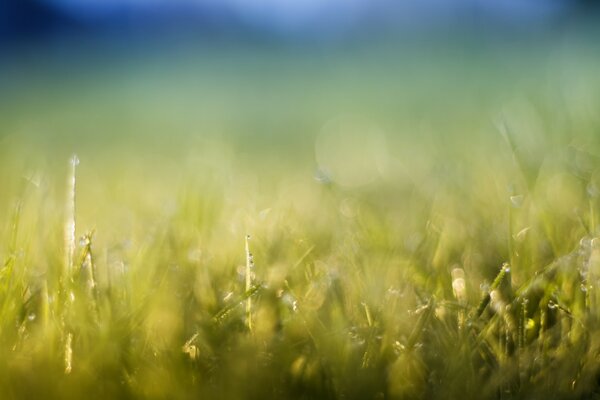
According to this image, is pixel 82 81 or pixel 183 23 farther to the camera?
pixel 183 23

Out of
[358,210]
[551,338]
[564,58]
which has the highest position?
[564,58]

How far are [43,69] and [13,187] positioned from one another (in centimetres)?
560

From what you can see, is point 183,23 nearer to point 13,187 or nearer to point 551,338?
point 13,187

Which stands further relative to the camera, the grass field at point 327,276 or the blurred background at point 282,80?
the blurred background at point 282,80

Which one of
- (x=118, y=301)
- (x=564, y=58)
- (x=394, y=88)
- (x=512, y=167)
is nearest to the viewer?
(x=118, y=301)

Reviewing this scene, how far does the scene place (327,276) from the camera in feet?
3.42

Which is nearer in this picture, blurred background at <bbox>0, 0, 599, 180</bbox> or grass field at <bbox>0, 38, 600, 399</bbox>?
grass field at <bbox>0, 38, 600, 399</bbox>

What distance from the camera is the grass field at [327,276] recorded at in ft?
2.76

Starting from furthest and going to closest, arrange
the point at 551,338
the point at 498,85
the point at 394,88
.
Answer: the point at 394,88
the point at 498,85
the point at 551,338

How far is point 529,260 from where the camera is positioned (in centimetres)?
109

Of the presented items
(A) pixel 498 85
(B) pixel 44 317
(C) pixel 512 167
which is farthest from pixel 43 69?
(B) pixel 44 317

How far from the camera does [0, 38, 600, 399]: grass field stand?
2.76 feet

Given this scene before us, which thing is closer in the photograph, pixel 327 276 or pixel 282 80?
pixel 327 276

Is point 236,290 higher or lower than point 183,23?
lower
